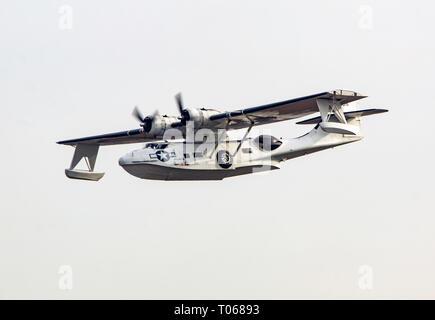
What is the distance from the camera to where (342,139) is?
34.1 meters

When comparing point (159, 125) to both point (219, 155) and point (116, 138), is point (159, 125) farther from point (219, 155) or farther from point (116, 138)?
point (116, 138)

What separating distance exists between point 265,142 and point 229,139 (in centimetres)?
138

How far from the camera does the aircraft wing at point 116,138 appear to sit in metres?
34.5

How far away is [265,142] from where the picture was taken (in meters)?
32.7

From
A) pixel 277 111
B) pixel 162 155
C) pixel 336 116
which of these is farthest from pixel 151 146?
pixel 336 116

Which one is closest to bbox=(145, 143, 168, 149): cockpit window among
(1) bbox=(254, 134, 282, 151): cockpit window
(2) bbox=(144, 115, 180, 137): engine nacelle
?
(2) bbox=(144, 115, 180, 137): engine nacelle
